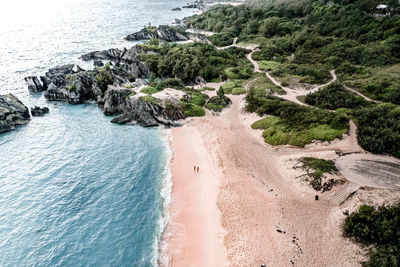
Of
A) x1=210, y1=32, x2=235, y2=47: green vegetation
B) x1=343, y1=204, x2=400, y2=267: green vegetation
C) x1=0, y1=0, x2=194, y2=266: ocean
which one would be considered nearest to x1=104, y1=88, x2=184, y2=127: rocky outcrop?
x1=0, y1=0, x2=194, y2=266: ocean

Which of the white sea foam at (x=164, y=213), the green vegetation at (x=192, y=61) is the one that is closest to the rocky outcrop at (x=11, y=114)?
the white sea foam at (x=164, y=213)

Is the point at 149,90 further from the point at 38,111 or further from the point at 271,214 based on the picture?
the point at 271,214

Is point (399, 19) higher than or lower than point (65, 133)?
higher

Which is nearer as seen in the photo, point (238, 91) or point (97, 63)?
point (238, 91)

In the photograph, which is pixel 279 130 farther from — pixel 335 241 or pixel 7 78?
pixel 7 78

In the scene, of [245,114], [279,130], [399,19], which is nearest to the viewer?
[279,130]

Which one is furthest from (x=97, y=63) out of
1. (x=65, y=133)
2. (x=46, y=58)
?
(x=65, y=133)

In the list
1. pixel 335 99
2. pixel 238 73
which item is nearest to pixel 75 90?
pixel 238 73
